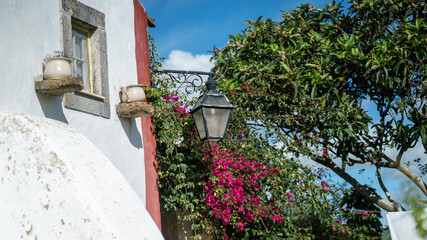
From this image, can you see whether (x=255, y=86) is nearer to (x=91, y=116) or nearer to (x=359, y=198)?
(x=359, y=198)

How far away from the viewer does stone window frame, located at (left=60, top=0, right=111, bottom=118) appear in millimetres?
4875

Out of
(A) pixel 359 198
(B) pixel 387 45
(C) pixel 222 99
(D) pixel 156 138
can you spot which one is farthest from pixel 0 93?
(A) pixel 359 198

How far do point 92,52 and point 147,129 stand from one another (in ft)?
4.18

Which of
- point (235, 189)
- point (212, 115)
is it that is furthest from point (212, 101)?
point (235, 189)

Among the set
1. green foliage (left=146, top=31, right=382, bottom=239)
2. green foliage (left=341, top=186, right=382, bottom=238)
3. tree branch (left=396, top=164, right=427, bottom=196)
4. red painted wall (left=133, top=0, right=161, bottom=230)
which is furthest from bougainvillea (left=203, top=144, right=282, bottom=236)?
Answer: tree branch (left=396, top=164, right=427, bottom=196)

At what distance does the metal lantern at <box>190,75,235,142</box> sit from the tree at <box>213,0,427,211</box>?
2.26 metres

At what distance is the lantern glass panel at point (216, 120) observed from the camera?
560 cm

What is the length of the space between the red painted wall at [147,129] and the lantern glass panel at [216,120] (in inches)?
39.2

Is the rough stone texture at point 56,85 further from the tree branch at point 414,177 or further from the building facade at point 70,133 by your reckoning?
the tree branch at point 414,177

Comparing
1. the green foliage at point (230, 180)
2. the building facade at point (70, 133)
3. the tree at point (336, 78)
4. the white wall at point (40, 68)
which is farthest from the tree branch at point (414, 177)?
the white wall at point (40, 68)

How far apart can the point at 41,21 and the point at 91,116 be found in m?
1.07

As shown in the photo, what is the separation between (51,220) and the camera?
348 cm

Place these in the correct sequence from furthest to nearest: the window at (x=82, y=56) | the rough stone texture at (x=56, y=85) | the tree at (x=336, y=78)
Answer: the tree at (x=336, y=78) < the window at (x=82, y=56) < the rough stone texture at (x=56, y=85)

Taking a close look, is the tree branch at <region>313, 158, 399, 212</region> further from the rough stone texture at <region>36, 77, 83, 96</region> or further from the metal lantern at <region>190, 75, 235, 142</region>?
the rough stone texture at <region>36, 77, 83, 96</region>
